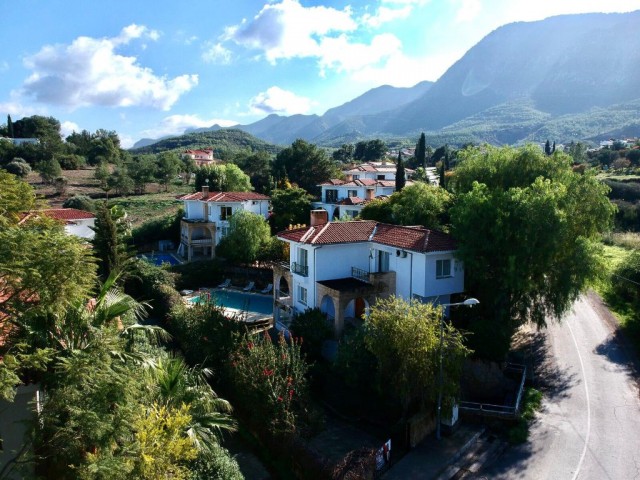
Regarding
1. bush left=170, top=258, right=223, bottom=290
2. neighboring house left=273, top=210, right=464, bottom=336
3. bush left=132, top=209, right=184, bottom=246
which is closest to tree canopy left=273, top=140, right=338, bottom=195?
bush left=132, top=209, right=184, bottom=246

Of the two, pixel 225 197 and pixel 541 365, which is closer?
pixel 541 365

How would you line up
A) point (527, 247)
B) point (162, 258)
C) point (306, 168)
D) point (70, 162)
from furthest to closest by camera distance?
point (70, 162) < point (306, 168) < point (162, 258) < point (527, 247)

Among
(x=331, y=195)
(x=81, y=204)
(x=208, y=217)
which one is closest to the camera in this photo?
(x=208, y=217)

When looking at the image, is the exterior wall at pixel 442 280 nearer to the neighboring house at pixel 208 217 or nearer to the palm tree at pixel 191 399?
the palm tree at pixel 191 399

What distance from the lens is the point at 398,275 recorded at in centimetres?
2883

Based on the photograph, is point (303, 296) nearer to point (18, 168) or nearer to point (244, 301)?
point (244, 301)

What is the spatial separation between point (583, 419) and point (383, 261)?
13311 millimetres

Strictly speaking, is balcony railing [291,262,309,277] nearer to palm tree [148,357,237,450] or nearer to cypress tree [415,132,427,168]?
palm tree [148,357,237,450]

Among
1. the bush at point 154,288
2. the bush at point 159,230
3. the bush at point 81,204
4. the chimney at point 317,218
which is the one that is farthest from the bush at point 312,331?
the bush at point 81,204

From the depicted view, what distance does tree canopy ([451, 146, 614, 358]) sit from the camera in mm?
24891

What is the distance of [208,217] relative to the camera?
176ft

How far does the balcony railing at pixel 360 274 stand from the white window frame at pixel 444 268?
4.24m

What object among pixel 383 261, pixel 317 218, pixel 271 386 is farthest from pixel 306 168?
pixel 271 386

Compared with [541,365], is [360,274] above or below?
above
